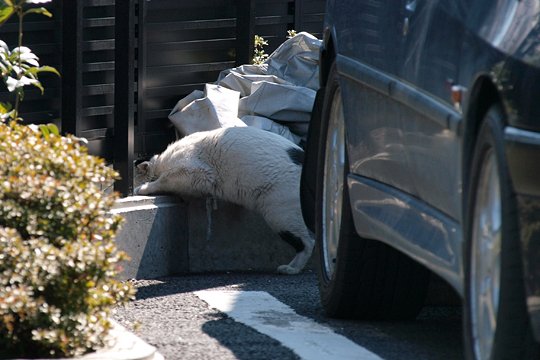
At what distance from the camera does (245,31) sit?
10.1 m

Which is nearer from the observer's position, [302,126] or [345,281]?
[345,281]

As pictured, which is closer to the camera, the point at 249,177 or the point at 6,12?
the point at 6,12

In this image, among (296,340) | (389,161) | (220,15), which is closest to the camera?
(389,161)

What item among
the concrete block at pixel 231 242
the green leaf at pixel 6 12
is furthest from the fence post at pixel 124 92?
the green leaf at pixel 6 12

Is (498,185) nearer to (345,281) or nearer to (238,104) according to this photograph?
(345,281)

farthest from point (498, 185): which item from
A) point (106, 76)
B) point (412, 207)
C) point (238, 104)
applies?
point (238, 104)

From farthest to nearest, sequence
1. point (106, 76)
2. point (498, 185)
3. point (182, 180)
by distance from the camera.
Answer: point (106, 76) → point (182, 180) → point (498, 185)

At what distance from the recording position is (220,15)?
10164 millimetres

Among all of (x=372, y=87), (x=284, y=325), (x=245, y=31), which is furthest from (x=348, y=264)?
(x=245, y=31)

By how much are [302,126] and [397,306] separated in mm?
3936

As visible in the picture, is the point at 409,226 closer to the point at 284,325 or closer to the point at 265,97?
the point at 284,325

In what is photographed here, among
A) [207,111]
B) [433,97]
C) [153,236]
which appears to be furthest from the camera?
[207,111]

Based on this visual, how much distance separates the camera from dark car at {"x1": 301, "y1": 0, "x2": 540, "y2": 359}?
Result: 149 inches

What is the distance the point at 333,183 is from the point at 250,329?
86cm
